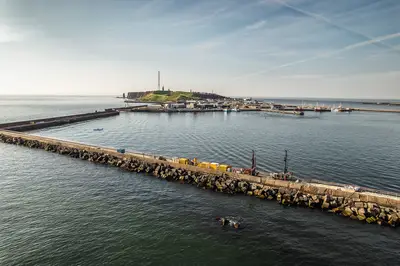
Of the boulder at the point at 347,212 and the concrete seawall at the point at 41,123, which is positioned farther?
the concrete seawall at the point at 41,123

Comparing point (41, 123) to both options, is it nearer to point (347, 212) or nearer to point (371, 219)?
point (347, 212)

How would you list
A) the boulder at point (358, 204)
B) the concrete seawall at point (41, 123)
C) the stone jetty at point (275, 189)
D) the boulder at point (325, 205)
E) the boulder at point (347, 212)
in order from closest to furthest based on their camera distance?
1. the stone jetty at point (275, 189)
2. the boulder at point (347, 212)
3. the boulder at point (358, 204)
4. the boulder at point (325, 205)
5. the concrete seawall at point (41, 123)

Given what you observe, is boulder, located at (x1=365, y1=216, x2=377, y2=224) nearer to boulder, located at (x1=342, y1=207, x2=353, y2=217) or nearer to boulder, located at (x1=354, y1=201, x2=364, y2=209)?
boulder, located at (x1=342, y1=207, x2=353, y2=217)

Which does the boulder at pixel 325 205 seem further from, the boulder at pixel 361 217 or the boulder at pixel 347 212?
the boulder at pixel 361 217

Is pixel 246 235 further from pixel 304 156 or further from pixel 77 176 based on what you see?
pixel 304 156

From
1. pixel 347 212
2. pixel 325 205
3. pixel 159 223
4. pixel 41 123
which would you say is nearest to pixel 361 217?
pixel 347 212

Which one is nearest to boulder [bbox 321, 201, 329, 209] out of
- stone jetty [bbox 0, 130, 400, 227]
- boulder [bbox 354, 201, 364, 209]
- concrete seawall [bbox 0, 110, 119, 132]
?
stone jetty [bbox 0, 130, 400, 227]

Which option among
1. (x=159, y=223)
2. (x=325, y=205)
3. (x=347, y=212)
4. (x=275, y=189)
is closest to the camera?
Result: (x=159, y=223)

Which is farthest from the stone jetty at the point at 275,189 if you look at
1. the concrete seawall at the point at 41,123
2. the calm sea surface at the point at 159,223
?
the concrete seawall at the point at 41,123
